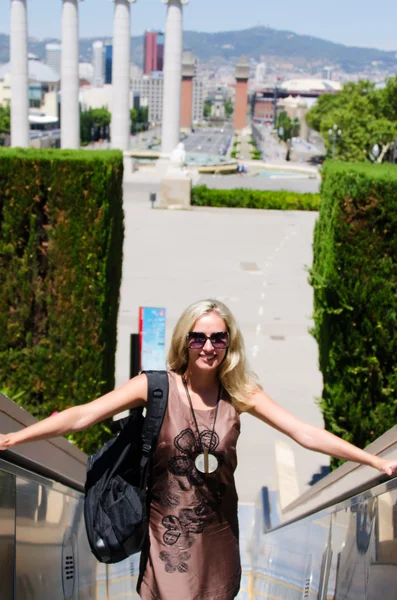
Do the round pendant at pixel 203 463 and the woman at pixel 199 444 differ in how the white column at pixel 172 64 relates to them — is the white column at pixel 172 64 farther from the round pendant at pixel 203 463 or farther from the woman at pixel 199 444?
the round pendant at pixel 203 463

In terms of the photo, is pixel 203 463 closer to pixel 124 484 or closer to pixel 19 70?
pixel 124 484

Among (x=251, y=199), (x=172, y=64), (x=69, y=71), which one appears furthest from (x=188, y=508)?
(x=172, y=64)

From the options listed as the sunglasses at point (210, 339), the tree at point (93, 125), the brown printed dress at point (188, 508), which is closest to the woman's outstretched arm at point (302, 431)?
the brown printed dress at point (188, 508)

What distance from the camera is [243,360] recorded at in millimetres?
3594

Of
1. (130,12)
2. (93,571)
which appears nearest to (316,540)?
(93,571)

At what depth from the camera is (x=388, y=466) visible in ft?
10.0

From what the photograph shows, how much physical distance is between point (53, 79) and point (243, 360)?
190181mm

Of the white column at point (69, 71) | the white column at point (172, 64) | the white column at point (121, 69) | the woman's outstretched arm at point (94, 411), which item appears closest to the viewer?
the woman's outstretched arm at point (94, 411)

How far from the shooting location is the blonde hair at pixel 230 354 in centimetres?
352

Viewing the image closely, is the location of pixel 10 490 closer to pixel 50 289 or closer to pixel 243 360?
pixel 243 360

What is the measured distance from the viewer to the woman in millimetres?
3432

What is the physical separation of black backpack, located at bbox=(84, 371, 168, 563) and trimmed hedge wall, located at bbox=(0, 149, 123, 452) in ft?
17.7

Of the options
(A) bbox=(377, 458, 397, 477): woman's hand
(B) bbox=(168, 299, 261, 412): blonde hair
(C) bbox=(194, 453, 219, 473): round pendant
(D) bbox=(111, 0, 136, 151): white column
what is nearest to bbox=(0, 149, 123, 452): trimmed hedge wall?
(B) bbox=(168, 299, 261, 412): blonde hair

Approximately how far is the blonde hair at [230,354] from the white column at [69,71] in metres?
44.1
